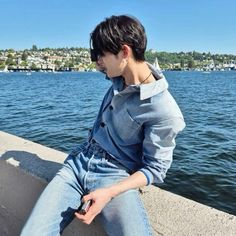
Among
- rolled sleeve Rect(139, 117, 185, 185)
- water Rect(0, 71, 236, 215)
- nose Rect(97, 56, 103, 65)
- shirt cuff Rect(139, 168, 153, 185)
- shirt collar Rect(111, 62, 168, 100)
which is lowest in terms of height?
water Rect(0, 71, 236, 215)

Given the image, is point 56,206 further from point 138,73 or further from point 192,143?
point 192,143

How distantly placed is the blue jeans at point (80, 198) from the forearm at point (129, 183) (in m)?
0.05

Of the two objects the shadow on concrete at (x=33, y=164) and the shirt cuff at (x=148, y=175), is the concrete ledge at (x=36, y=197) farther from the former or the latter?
the shirt cuff at (x=148, y=175)

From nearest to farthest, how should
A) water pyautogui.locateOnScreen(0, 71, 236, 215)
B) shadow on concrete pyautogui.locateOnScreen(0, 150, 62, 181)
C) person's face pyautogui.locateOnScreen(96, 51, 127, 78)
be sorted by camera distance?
person's face pyautogui.locateOnScreen(96, 51, 127, 78), shadow on concrete pyautogui.locateOnScreen(0, 150, 62, 181), water pyautogui.locateOnScreen(0, 71, 236, 215)

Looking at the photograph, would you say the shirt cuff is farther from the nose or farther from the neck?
the nose

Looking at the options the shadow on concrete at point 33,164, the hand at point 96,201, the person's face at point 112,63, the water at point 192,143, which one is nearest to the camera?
the hand at point 96,201

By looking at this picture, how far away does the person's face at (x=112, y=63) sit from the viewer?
1916mm

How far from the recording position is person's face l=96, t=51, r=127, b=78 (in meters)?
1.92

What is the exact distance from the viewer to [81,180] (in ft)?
6.68

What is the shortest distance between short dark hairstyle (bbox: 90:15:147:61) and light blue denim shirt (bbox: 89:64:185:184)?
0.68ft

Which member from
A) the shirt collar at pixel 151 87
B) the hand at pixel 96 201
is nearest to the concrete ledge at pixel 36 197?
the hand at pixel 96 201

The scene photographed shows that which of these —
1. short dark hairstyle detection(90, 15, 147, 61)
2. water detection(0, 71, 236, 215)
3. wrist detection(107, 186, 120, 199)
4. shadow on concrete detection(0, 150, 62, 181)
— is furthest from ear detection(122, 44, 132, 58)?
water detection(0, 71, 236, 215)

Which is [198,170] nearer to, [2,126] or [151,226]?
[151,226]

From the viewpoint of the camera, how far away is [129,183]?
1.85 m
